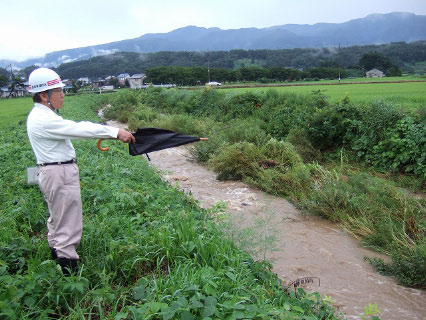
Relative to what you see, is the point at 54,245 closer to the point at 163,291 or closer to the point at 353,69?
the point at 163,291

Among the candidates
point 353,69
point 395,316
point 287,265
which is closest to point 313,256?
point 287,265

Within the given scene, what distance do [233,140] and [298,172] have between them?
4.31m

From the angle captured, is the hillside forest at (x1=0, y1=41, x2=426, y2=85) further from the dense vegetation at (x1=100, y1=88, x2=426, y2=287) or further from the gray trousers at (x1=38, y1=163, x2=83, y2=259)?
the gray trousers at (x1=38, y1=163, x2=83, y2=259)

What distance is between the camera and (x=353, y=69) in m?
52.4

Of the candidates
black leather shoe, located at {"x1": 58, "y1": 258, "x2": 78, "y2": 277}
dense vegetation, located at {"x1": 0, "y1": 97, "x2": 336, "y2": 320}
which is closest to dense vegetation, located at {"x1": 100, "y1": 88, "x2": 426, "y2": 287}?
dense vegetation, located at {"x1": 0, "y1": 97, "x2": 336, "y2": 320}

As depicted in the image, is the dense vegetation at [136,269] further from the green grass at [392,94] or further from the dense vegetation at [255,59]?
the dense vegetation at [255,59]

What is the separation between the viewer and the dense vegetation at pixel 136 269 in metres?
2.76

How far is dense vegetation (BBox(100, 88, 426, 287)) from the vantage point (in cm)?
550

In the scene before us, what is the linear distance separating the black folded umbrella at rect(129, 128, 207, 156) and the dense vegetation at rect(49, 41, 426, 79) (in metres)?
46.4

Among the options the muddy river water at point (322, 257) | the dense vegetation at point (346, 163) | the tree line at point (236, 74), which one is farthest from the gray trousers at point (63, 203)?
the tree line at point (236, 74)

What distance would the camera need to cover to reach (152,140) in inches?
151

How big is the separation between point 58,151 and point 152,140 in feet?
3.27

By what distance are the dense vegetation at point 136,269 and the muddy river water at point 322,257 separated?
865mm

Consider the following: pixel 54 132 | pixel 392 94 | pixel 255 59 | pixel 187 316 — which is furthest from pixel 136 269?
pixel 255 59
